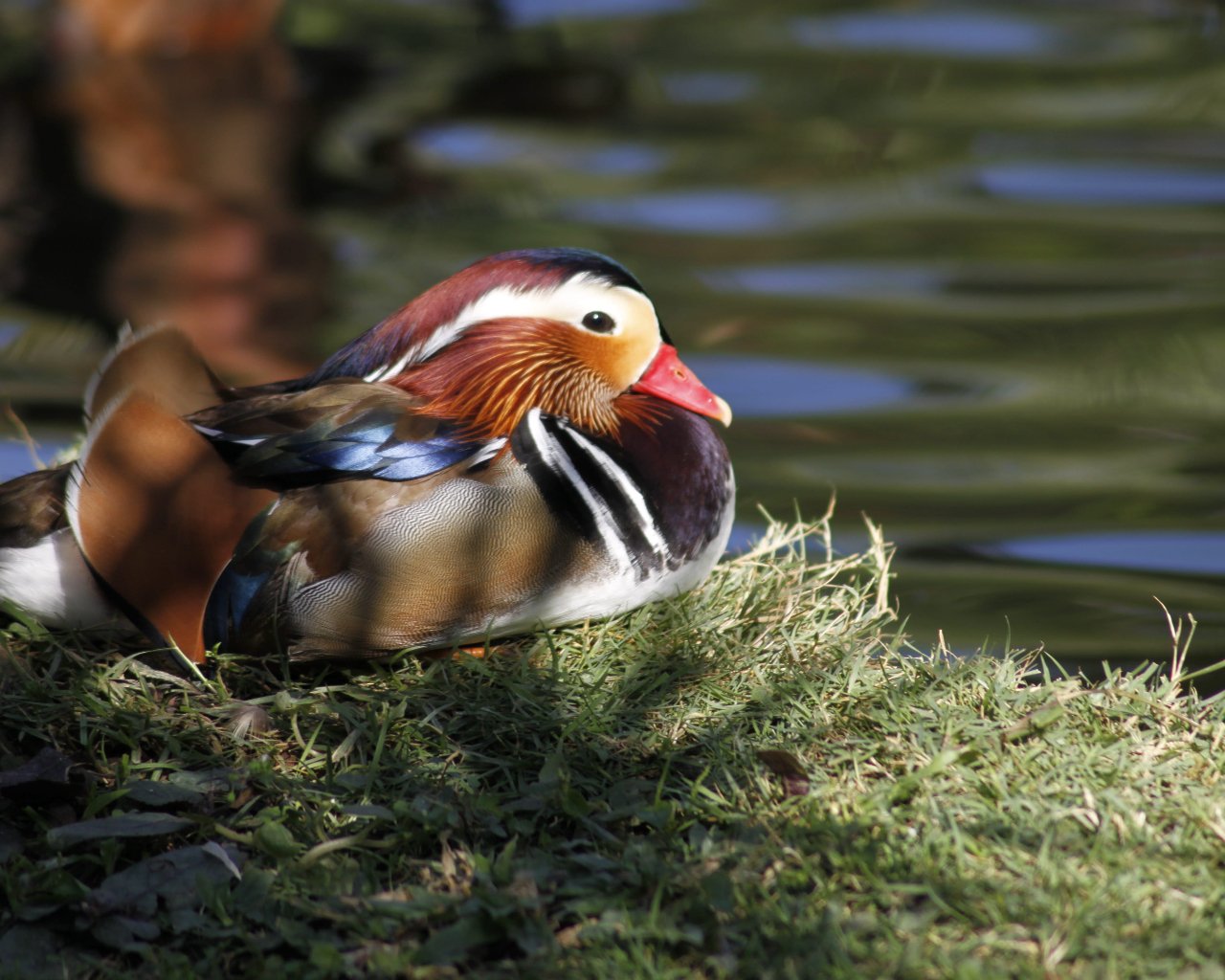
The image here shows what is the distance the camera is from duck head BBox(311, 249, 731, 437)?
293 cm

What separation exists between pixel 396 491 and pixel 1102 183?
5765mm

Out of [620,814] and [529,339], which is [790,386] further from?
[620,814]

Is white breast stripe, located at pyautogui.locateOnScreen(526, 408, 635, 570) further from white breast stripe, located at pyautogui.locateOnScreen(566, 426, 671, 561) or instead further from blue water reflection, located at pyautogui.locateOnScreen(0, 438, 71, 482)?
blue water reflection, located at pyautogui.locateOnScreen(0, 438, 71, 482)

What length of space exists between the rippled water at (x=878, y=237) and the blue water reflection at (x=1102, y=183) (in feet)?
0.08

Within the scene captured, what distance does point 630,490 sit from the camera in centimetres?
290

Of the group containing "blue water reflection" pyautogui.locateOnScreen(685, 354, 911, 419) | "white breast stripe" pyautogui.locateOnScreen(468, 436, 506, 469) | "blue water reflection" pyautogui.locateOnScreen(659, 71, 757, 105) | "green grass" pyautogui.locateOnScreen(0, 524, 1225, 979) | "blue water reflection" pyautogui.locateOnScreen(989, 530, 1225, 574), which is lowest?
"blue water reflection" pyautogui.locateOnScreen(989, 530, 1225, 574)

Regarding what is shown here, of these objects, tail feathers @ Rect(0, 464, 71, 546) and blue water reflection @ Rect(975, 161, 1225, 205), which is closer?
tail feathers @ Rect(0, 464, 71, 546)

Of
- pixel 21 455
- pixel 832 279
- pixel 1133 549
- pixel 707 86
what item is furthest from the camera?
pixel 707 86

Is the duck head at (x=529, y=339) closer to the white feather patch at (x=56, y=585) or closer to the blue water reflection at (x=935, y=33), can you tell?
the white feather patch at (x=56, y=585)

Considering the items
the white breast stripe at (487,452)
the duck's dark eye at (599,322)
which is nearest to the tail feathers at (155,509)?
the white breast stripe at (487,452)

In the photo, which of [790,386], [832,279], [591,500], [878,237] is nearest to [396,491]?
[591,500]

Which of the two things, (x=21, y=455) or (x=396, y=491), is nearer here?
(x=396, y=491)

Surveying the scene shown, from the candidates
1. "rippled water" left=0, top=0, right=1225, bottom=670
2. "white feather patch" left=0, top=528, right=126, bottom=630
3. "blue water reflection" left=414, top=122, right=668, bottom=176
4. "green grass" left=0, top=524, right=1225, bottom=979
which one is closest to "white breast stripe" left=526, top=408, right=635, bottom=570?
"green grass" left=0, top=524, right=1225, bottom=979

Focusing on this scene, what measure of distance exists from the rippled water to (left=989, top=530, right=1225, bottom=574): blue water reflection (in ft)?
0.03
